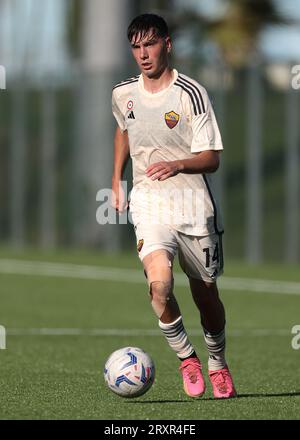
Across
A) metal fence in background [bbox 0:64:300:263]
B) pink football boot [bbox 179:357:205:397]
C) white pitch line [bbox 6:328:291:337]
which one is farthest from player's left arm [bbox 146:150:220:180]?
metal fence in background [bbox 0:64:300:263]

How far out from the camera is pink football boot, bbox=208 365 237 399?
898 centimetres

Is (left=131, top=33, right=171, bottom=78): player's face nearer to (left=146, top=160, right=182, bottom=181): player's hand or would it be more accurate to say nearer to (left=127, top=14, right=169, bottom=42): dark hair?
(left=127, top=14, right=169, bottom=42): dark hair

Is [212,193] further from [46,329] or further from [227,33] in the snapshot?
[227,33]

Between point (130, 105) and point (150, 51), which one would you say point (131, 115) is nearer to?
point (130, 105)

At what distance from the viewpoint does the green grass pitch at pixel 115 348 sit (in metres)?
8.38

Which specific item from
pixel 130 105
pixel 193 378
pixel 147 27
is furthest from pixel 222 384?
pixel 147 27

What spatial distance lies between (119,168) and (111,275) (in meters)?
12.3

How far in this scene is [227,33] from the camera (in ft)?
114

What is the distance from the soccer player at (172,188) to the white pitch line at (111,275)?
32.4 ft

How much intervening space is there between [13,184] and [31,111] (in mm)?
1470

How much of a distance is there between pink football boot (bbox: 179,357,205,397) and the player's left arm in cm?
121

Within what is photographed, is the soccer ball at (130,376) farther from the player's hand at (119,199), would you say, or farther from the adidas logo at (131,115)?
the adidas logo at (131,115)

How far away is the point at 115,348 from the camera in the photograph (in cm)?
1253

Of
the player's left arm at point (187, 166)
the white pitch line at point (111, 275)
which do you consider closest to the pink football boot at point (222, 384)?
the player's left arm at point (187, 166)
